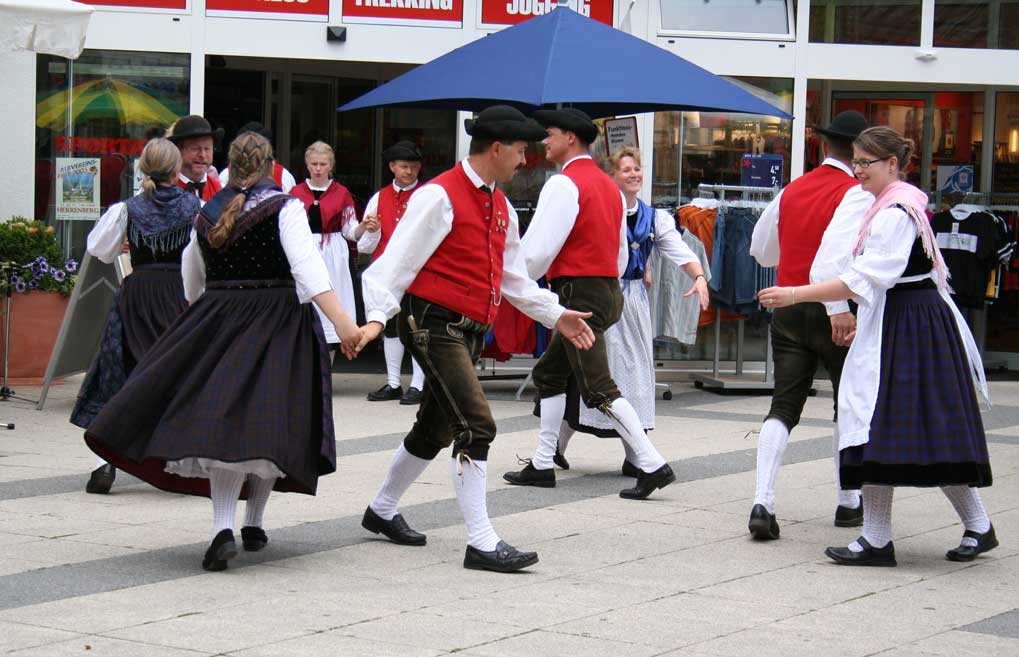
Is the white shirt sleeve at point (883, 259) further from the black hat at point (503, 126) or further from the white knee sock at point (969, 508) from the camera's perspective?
the black hat at point (503, 126)

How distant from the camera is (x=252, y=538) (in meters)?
6.22

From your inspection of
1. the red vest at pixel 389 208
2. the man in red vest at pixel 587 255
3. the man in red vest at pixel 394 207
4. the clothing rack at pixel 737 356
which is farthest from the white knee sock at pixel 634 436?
the clothing rack at pixel 737 356

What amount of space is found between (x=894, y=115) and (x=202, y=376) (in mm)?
10453

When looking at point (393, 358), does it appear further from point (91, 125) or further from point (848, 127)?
point (848, 127)

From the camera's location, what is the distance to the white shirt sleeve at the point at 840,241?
655cm

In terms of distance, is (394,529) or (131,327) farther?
(131,327)

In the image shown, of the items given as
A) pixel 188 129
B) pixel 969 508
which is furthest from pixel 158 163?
pixel 969 508

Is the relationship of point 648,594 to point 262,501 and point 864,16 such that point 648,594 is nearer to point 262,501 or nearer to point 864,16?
point 262,501

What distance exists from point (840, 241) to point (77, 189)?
25.3 ft

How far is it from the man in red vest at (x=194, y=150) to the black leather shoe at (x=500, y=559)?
110 inches

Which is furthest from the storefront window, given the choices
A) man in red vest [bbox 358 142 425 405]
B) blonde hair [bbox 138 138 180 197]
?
blonde hair [bbox 138 138 180 197]

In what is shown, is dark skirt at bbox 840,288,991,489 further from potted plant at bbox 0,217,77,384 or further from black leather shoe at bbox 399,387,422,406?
potted plant at bbox 0,217,77,384

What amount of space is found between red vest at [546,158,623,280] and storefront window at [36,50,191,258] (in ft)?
19.0

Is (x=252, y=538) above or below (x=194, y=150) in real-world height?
below
